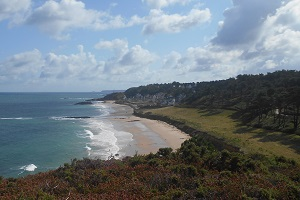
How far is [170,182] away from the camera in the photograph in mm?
15469

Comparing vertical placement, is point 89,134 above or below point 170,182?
below

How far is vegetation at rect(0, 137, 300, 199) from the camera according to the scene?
12766 mm

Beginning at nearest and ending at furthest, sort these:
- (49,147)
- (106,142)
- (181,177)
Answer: (181,177) → (49,147) → (106,142)

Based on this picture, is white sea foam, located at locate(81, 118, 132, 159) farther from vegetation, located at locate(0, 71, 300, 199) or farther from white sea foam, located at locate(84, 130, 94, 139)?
vegetation, located at locate(0, 71, 300, 199)

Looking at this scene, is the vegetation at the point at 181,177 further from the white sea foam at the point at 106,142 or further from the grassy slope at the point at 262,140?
the white sea foam at the point at 106,142

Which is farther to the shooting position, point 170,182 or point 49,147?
point 49,147

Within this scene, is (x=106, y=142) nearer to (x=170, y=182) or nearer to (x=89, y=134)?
(x=89, y=134)

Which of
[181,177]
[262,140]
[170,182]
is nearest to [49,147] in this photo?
[262,140]

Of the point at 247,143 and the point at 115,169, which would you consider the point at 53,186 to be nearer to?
the point at 115,169

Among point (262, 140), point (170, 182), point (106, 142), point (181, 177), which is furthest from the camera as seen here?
point (106, 142)

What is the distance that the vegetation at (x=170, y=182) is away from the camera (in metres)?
12.8

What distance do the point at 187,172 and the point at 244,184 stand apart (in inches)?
173

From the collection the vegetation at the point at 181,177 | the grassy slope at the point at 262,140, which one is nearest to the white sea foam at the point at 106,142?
the vegetation at the point at 181,177

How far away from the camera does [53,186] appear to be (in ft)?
52.4
